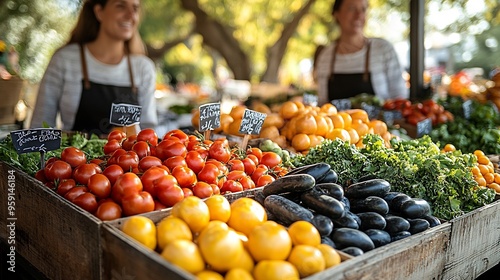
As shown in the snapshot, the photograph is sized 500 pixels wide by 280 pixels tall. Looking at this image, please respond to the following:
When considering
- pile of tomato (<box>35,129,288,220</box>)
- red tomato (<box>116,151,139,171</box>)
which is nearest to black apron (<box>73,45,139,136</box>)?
pile of tomato (<box>35,129,288,220</box>)

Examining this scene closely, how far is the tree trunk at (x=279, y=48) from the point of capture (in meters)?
10.1

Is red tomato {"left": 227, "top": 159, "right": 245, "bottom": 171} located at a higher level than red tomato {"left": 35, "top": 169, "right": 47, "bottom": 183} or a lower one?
higher

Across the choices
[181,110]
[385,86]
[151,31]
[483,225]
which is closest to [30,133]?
[483,225]

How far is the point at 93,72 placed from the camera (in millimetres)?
4211

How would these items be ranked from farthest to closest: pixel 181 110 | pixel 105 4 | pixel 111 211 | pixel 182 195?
pixel 181 110 → pixel 105 4 → pixel 182 195 → pixel 111 211

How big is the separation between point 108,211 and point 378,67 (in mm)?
4233

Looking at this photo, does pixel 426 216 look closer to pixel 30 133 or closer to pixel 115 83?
pixel 30 133

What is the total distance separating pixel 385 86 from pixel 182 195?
4.12 m

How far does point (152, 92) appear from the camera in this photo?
461 cm

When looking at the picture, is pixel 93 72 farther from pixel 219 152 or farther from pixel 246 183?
pixel 246 183

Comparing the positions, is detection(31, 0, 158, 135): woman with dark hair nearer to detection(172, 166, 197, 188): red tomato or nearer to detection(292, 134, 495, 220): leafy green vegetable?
detection(172, 166, 197, 188): red tomato

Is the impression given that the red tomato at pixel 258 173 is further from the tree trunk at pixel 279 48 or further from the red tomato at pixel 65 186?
the tree trunk at pixel 279 48

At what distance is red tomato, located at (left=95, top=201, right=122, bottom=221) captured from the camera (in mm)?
1745

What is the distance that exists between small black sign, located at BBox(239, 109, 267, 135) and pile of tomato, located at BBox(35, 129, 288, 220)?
0.64 feet
